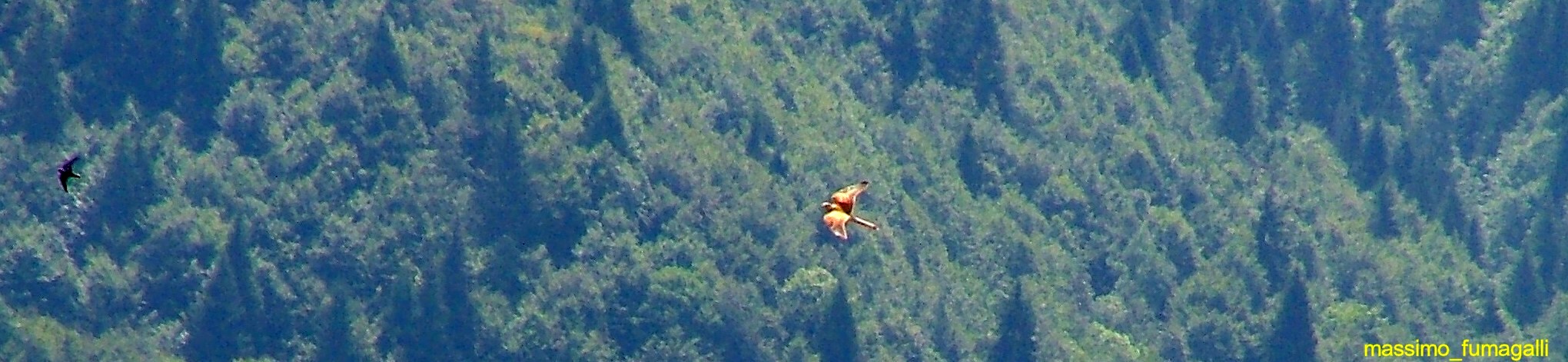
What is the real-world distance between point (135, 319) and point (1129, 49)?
3673cm

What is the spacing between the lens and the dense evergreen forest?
267ft

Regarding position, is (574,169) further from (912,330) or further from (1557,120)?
(1557,120)

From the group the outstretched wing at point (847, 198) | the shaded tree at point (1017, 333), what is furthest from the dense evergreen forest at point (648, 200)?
the outstretched wing at point (847, 198)

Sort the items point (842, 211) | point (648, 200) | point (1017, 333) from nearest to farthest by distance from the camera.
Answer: point (842, 211)
point (648, 200)
point (1017, 333)

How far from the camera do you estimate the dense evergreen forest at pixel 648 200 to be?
267 ft

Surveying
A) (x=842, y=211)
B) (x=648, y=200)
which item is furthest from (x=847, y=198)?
(x=648, y=200)

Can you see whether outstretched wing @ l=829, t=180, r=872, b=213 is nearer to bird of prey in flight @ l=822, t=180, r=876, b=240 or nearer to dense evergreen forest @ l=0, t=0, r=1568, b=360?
bird of prey in flight @ l=822, t=180, r=876, b=240

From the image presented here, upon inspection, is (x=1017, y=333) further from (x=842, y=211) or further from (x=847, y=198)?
(x=842, y=211)

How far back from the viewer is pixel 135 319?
8112 cm

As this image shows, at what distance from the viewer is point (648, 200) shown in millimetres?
82750

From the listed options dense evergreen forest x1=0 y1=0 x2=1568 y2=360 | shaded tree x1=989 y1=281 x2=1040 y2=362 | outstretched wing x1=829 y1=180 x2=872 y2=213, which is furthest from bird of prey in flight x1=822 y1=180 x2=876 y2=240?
shaded tree x1=989 y1=281 x2=1040 y2=362

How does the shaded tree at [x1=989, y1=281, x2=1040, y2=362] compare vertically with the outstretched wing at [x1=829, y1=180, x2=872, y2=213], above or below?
above

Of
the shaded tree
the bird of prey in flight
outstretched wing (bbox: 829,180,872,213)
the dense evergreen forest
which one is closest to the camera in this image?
the bird of prey in flight

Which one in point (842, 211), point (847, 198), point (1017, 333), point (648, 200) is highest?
point (648, 200)
